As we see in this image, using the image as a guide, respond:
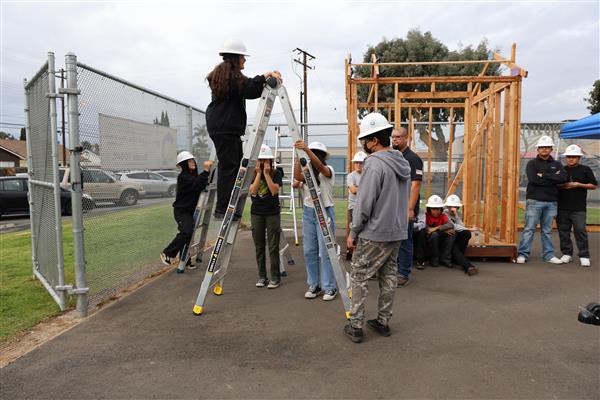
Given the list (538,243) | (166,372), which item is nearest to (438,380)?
(166,372)

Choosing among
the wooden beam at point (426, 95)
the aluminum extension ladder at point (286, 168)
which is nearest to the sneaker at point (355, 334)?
the aluminum extension ladder at point (286, 168)

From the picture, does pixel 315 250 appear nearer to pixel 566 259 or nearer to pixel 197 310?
pixel 197 310

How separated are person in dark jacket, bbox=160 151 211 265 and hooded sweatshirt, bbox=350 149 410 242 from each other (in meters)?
3.03

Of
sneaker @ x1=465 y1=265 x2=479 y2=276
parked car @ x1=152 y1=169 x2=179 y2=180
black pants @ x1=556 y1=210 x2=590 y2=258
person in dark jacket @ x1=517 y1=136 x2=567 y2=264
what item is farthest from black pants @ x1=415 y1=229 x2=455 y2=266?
parked car @ x1=152 y1=169 x2=179 y2=180

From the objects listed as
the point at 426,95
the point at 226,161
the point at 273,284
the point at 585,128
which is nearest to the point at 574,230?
the point at 585,128

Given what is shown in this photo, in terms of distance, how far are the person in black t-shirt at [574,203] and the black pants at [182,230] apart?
6.09 m

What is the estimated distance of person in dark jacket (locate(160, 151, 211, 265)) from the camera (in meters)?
5.96

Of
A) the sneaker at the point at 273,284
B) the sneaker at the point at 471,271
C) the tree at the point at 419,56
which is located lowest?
the sneaker at the point at 273,284

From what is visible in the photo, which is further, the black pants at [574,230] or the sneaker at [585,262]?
the black pants at [574,230]

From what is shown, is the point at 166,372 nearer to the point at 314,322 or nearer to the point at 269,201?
the point at 314,322

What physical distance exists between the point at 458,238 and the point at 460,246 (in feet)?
0.43

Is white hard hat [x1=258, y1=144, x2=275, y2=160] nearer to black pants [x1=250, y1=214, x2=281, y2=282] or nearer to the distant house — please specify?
black pants [x1=250, y1=214, x2=281, y2=282]

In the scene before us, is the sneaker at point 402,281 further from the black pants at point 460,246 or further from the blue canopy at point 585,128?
the blue canopy at point 585,128

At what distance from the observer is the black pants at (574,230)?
6.80 metres
